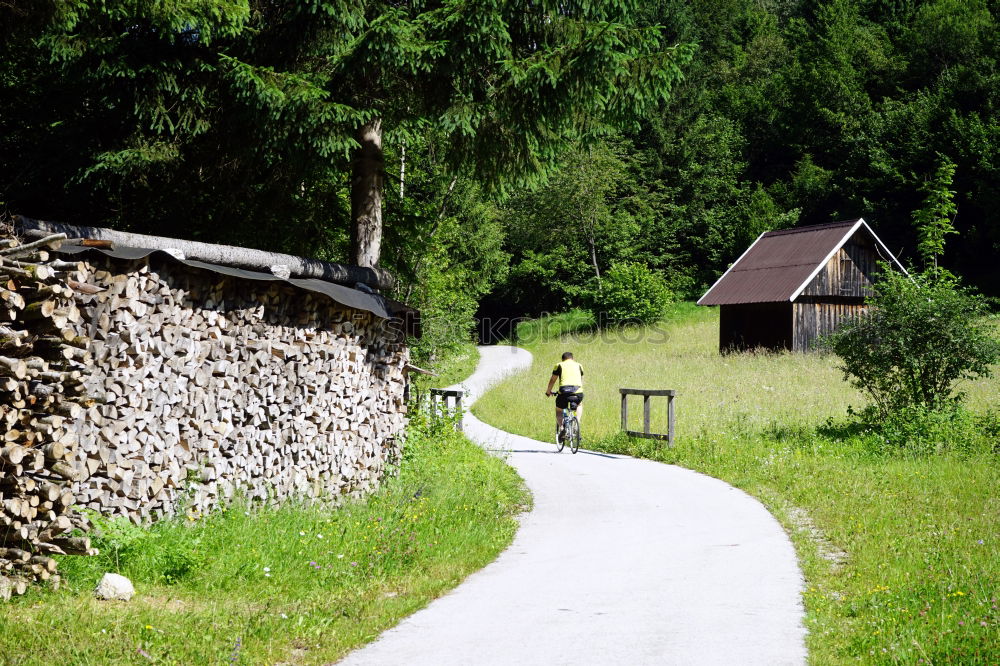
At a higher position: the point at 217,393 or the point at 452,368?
the point at 452,368

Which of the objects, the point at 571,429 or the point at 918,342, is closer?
the point at 918,342

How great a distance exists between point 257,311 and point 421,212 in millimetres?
7238

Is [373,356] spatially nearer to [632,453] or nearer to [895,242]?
[632,453]

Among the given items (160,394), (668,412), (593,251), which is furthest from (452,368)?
(160,394)

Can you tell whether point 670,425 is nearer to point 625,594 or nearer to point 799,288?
point 625,594

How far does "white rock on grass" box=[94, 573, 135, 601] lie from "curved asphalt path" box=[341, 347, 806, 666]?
157 cm

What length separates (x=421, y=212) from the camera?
1530 centimetres

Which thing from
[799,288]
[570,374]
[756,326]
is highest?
[799,288]

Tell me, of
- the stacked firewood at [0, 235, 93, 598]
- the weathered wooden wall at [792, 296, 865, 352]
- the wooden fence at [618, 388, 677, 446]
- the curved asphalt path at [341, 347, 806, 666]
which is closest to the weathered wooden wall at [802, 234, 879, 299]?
the weathered wooden wall at [792, 296, 865, 352]

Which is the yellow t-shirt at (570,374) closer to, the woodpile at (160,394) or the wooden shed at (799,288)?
the woodpile at (160,394)

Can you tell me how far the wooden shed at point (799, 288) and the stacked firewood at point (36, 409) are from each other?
33.4 metres

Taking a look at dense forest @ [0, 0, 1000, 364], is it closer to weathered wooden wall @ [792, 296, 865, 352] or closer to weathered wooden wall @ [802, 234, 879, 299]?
weathered wooden wall @ [792, 296, 865, 352]

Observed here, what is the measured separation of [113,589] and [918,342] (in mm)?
14001

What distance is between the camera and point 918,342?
15492mm
